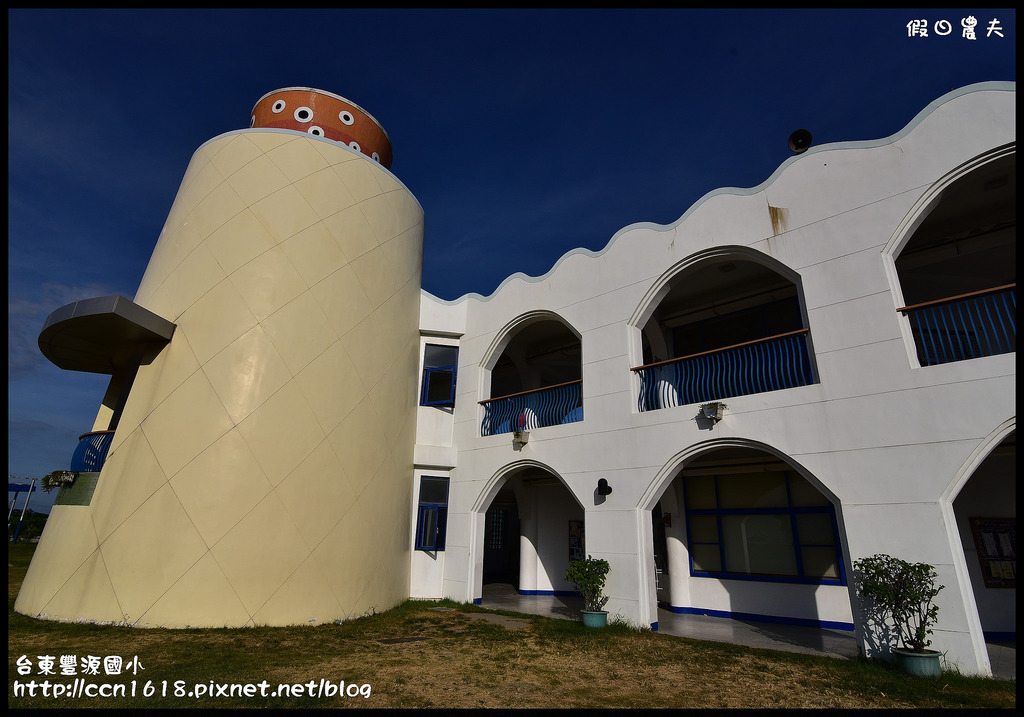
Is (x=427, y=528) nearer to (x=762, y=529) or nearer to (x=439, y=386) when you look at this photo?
(x=439, y=386)

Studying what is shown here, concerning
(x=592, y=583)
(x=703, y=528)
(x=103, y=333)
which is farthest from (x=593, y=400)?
(x=103, y=333)

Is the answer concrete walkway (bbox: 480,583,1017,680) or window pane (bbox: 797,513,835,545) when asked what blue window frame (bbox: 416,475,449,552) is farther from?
window pane (bbox: 797,513,835,545)

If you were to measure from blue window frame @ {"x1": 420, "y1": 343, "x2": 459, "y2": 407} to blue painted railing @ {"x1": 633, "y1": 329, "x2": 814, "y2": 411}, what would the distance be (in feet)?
13.9

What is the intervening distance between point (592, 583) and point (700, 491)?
3.13 metres

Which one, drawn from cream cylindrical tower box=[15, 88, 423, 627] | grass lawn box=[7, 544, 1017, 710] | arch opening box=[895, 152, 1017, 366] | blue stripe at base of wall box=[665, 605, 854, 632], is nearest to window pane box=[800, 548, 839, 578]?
blue stripe at base of wall box=[665, 605, 854, 632]

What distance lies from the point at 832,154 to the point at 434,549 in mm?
9184

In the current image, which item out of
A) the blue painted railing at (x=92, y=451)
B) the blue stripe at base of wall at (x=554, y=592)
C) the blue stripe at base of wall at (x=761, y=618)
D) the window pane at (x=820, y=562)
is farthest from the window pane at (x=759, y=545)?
the blue painted railing at (x=92, y=451)

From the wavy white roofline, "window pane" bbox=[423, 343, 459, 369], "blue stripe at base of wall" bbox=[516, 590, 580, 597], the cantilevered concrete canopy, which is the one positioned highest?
the wavy white roofline

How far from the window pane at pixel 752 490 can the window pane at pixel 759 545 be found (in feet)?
0.68

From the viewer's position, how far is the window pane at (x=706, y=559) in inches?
355

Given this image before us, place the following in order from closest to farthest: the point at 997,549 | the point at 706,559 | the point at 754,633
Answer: the point at 997,549 → the point at 754,633 → the point at 706,559

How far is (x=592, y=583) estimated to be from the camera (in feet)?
24.6

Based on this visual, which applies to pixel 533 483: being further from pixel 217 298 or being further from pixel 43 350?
pixel 43 350

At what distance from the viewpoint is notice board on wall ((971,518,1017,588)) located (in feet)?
22.8
